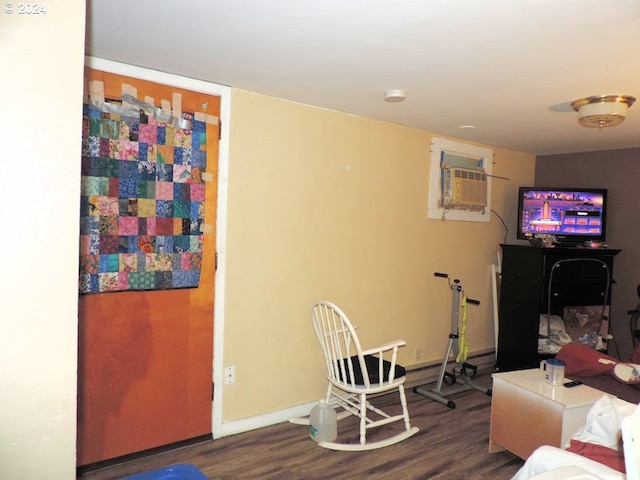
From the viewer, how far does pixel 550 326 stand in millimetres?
4117

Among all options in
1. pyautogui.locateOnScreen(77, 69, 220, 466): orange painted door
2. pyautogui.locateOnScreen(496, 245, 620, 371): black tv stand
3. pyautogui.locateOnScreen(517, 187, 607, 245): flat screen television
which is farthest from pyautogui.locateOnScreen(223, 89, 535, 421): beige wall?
pyautogui.locateOnScreen(517, 187, 607, 245): flat screen television

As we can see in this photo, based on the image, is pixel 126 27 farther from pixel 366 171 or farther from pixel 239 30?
pixel 366 171

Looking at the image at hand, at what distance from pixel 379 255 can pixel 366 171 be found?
0.70 meters

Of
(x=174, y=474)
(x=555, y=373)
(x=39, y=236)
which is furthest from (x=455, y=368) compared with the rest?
(x=39, y=236)

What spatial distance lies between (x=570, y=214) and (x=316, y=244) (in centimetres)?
270

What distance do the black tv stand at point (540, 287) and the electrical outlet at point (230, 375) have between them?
2730 mm

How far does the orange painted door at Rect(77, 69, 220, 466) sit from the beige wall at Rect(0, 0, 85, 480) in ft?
5.25

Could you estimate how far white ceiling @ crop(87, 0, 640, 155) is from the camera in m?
1.71

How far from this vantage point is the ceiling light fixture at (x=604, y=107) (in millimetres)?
2721

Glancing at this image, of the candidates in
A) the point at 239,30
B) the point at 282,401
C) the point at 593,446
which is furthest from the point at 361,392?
the point at 239,30

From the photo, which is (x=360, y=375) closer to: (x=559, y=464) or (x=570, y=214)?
(x=559, y=464)

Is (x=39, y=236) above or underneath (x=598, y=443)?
above

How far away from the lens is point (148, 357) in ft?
8.51

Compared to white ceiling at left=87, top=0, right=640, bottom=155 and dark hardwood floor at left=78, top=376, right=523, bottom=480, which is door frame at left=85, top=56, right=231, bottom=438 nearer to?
white ceiling at left=87, top=0, right=640, bottom=155
